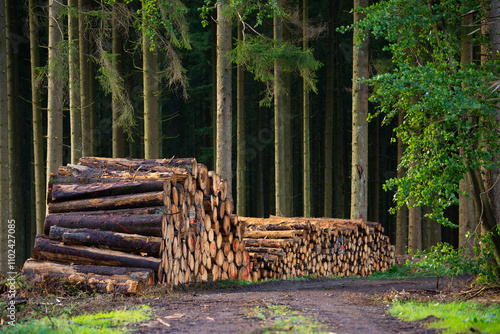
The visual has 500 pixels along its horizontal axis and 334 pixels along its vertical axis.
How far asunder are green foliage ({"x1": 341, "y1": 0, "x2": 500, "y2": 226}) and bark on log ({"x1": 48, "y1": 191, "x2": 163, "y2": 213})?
395 centimetres

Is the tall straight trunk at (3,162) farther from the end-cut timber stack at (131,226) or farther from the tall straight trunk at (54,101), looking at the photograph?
the end-cut timber stack at (131,226)

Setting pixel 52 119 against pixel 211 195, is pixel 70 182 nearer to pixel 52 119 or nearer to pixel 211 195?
pixel 211 195

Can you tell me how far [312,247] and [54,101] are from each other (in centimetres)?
813

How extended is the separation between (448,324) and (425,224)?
1854cm

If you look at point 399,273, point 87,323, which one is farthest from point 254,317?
point 399,273

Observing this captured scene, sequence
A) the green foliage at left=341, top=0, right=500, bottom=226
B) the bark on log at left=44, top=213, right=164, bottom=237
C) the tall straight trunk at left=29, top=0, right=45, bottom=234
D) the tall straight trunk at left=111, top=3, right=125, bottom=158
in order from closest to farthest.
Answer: the green foliage at left=341, top=0, right=500, bottom=226 → the bark on log at left=44, top=213, right=164, bottom=237 → the tall straight trunk at left=29, top=0, right=45, bottom=234 → the tall straight trunk at left=111, top=3, right=125, bottom=158

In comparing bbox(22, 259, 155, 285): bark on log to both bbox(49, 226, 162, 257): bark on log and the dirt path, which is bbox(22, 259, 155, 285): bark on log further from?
the dirt path

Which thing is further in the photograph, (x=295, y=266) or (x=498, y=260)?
(x=295, y=266)

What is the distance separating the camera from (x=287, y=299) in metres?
6.99

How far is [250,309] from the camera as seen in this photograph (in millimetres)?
5969

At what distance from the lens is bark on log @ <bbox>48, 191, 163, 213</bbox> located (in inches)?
325

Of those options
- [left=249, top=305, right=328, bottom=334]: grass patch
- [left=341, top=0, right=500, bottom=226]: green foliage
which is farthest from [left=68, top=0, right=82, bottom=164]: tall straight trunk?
[left=249, top=305, right=328, bottom=334]: grass patch

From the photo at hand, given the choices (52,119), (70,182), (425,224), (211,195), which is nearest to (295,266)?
(211,195)

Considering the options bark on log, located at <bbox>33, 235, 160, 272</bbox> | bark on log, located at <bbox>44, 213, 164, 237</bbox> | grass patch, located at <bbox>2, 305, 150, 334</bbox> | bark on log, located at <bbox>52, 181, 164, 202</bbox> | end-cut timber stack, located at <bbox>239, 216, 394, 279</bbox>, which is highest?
bark on log, located at <bbox>52, 181, 164, 202</bbox>
